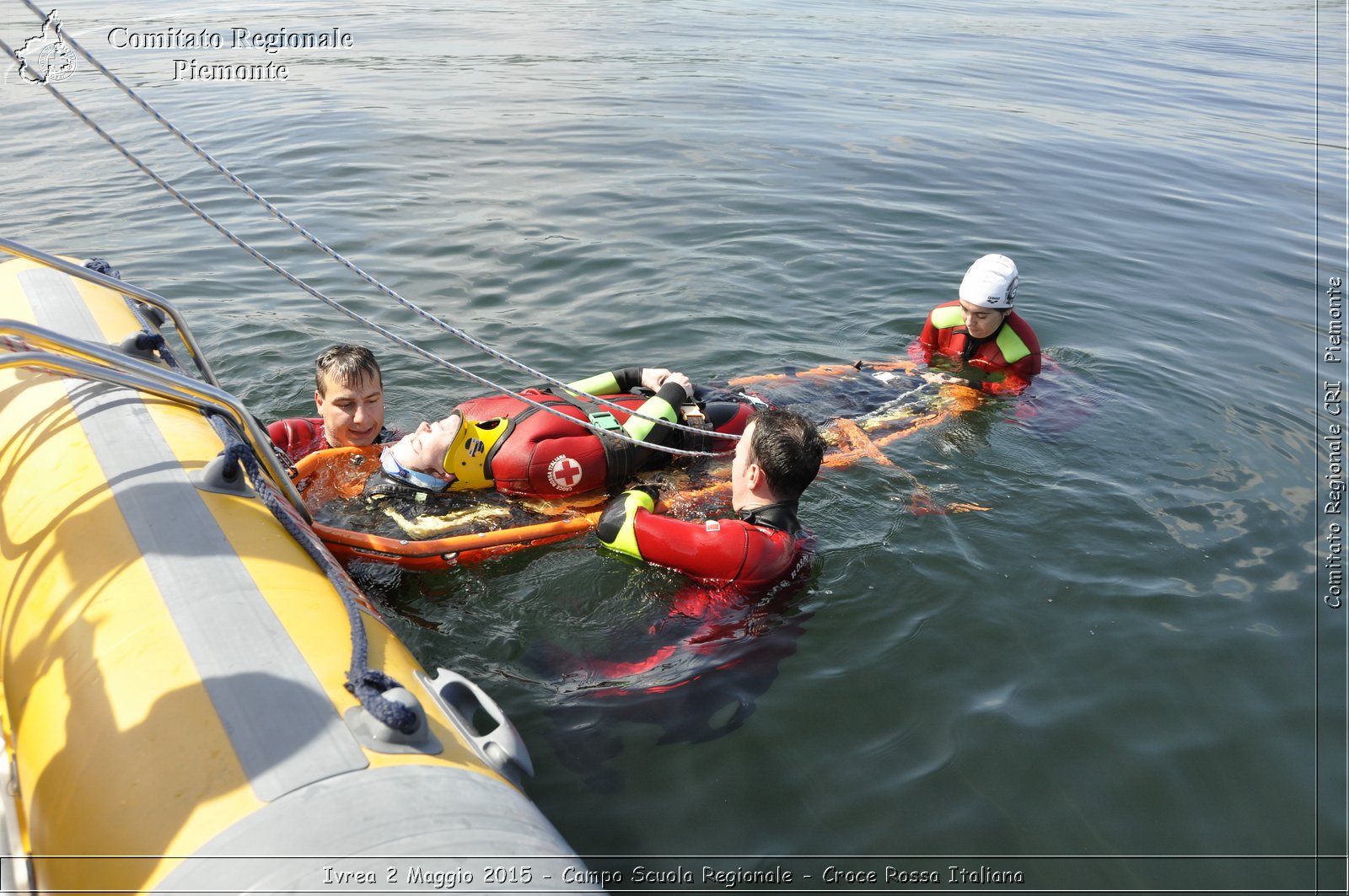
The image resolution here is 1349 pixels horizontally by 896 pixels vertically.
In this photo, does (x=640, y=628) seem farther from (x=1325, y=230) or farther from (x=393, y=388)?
(x=1325, y=230)

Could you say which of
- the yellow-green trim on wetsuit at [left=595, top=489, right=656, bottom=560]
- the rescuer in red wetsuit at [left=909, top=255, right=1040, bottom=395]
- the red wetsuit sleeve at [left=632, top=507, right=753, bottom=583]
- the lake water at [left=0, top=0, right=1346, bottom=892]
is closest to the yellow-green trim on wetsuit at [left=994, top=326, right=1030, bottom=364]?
the rescuer in red wetsuit at [left=909, top=255, right=1040, bottom=395]

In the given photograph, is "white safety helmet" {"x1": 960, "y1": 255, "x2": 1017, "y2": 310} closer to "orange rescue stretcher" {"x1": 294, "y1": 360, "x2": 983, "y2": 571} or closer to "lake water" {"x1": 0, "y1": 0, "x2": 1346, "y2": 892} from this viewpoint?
"lake water" {"x1": 0, "y1": 0, "x2": 1346, "y2": 892}

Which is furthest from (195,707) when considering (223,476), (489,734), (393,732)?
(223,476)

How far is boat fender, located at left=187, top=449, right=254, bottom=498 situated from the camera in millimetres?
3004

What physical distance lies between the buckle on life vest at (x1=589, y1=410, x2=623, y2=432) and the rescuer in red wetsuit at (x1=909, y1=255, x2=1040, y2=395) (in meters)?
2.83

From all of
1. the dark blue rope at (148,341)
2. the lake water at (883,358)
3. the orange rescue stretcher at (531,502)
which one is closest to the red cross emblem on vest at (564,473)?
the orange rescue stretcher at (531,502)

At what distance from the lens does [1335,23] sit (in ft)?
77.3

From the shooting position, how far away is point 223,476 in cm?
302

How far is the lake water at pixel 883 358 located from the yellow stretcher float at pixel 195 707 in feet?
3.35

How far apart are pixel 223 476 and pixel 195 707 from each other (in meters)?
1.07

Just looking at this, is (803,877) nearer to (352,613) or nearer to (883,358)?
(352,613)

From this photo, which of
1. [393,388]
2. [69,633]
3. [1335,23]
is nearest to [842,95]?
[393,388]

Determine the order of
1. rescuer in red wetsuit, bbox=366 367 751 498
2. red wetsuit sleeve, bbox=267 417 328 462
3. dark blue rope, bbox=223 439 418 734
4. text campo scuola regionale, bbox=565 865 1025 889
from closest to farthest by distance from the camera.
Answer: dark blue rope, bbox=223 439 418 734 < text campo scuola regionale, bbox=565 865 1025 889 < rescuer in red wetsuit, bbox=366 367 751 498 < red wetsuit sleeve, bbox=267 417 328 462

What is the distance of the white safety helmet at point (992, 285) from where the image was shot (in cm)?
614
